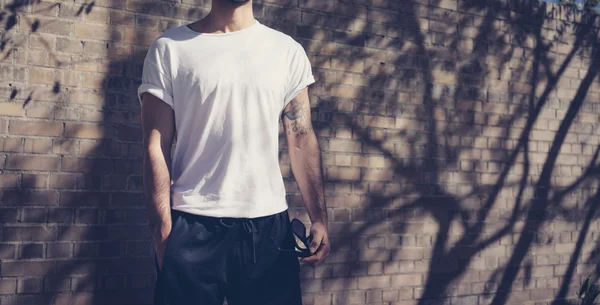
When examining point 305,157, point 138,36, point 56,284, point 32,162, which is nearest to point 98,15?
point 138,36

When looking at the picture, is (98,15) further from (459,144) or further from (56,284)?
(459,144)

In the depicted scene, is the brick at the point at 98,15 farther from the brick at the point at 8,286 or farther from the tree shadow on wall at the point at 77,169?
the brick at the point at 8,286

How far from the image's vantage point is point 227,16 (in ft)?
9.20

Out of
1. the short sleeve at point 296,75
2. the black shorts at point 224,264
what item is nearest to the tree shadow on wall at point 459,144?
the short sleeve at point 296,75

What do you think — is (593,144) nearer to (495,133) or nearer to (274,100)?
(495,133)

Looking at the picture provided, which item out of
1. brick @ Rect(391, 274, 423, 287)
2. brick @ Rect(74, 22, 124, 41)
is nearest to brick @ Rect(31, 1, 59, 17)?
brick @ Rect(74, 22, 124, 41)

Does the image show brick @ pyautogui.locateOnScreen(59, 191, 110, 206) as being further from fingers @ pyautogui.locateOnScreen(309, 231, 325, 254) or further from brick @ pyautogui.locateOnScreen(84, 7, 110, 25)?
fingers @ pyautogui.locateOnScreen(309, 231, 325, 254)

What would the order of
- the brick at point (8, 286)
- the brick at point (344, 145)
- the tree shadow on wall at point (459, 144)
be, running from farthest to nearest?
the tree shadow on wall at point (459, 144) → the brick at point (344, 145) → the brick at point (8, 286)

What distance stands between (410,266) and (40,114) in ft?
9.95

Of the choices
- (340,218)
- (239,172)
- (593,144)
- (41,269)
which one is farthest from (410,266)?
(239,172)

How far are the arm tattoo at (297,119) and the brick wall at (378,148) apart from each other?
1.74 meters

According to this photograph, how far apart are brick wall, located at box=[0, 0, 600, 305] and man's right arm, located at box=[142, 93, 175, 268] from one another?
176cm

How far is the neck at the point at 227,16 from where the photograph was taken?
2.79 meters

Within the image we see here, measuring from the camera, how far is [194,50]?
2.68 meters
